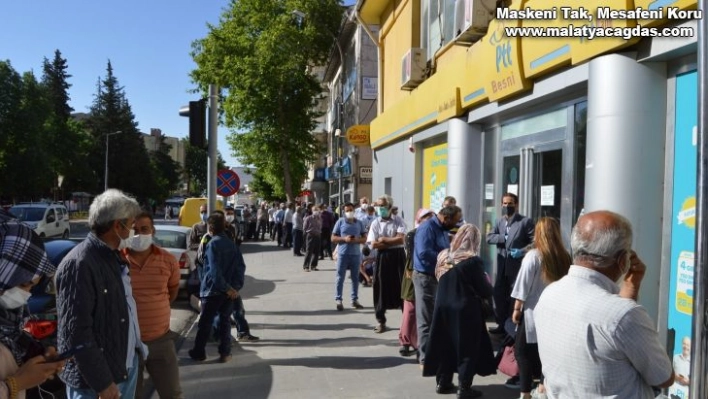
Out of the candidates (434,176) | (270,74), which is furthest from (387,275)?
(270,74)

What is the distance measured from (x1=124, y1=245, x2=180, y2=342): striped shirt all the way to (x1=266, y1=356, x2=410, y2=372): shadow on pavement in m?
2.52

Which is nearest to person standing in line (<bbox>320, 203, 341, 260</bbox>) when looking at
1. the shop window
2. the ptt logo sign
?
the ptt logo sign

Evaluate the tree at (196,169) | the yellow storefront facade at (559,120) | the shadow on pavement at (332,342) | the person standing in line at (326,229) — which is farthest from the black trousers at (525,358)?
the tree at (196,169)

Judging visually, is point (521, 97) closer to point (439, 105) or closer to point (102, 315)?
point (439, 105)

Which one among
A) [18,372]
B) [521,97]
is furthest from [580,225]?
[521,97]

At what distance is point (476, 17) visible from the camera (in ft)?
26.8

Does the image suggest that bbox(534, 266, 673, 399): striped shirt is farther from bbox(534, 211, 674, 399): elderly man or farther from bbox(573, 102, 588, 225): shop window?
bbox(573, 102, 588, 225): shop window

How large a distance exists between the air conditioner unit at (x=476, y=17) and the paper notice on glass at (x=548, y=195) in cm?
248

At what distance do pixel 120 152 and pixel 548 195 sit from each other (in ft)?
217

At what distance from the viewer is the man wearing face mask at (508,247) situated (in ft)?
23.1

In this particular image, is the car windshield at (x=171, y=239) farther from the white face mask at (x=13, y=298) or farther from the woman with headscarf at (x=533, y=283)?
the white face mask at (x=13, y=298)

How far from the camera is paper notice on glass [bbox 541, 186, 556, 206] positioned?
721 centimetres

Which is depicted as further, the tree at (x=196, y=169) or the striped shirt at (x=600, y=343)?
the tree at (x=196, y=169)

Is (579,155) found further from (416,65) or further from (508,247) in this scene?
(416,65)
